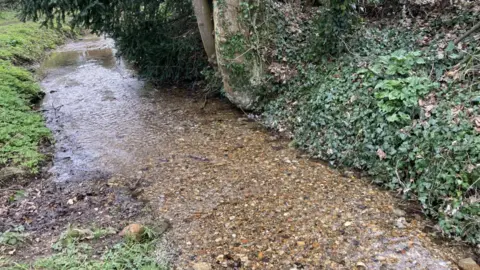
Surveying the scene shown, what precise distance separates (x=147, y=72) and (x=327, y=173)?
6341 mm

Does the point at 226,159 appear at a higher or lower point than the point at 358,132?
lower

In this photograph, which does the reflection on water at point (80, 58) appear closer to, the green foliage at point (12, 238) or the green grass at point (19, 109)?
the green grass at point (19, 109)

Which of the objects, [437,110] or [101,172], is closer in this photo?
[437,110]

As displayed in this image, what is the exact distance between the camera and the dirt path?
3.66 metres

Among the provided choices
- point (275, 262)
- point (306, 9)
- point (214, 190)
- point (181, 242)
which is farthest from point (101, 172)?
point (306, 9)

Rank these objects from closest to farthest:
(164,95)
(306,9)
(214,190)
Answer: (214,190) → (306,9) → (164,95)

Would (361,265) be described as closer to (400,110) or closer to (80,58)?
(400,110)

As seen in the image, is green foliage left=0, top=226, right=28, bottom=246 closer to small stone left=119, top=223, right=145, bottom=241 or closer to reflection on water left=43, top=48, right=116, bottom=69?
small stone left=119, top=223, right=145, bottom=241

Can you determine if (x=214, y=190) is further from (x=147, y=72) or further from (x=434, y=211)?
(x=147, y=72)

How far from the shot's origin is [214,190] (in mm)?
4867

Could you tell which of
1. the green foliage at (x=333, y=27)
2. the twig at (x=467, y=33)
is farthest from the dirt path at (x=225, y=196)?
the twig at (x=467, y=33)

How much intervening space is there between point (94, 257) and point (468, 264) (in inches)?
144

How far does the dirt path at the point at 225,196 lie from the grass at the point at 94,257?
0.26m

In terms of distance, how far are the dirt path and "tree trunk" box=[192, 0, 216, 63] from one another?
4.19 ft
